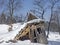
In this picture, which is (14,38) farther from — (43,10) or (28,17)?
(43,10)

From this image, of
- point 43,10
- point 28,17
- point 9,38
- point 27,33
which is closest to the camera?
point 9,38

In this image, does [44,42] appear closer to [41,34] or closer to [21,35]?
[41,34]

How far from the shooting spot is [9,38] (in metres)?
17.6

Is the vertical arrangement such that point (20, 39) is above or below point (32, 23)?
below

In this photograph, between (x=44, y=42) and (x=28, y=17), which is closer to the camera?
(x=44, y=42)

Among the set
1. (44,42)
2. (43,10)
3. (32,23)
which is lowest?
(44,42)

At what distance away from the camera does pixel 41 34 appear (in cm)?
1847

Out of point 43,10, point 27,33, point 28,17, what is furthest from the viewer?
point 43,10

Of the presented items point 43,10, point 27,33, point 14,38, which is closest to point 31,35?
point 27,33

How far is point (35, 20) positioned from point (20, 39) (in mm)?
2420

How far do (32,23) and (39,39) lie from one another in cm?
174

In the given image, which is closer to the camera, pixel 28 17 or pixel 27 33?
pixel 27 33

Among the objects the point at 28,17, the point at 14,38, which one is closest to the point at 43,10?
the point at 28,17

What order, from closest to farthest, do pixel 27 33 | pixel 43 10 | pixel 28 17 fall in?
pixel 27 33 → pixel 28 17 → pixel 43 10
